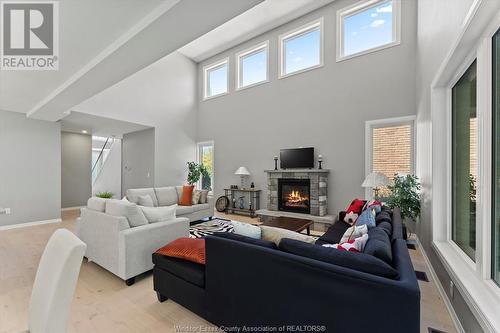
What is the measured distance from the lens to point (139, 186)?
732 centimetres

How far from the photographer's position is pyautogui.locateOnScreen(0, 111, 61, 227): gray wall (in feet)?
16.0

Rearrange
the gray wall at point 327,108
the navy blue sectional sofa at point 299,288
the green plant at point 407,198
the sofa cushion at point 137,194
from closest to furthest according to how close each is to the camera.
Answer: the navy blue sectional sofa at point 299,288 < the green plant at point 407,198 < the gray wall at point 327,108 < the sofa cushion at point 137,194

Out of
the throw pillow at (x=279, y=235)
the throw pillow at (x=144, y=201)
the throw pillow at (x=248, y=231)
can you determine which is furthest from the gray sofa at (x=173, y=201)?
the throw pillow at (x=279, y=235)

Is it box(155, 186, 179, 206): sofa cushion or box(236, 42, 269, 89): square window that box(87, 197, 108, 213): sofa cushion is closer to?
box(155, 186, 179, 206): sofa cushion

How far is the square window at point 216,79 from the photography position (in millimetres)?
7355

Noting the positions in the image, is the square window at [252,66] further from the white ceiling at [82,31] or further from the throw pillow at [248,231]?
the throw pillow at [248,231]

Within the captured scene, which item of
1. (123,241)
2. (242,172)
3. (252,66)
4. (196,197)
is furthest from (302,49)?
(123,241)

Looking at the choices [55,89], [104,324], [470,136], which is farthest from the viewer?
[55,89]

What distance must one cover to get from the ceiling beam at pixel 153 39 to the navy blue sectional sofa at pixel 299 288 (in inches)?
73.8

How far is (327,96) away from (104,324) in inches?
214

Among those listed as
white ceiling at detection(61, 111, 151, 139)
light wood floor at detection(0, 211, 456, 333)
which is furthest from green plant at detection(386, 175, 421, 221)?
white ceiling at detection(61, 111, 151, 139)

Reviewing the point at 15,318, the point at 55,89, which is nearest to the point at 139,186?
the point at 55,89

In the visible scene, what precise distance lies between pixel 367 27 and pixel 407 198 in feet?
12.3

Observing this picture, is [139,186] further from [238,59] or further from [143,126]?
[238,59]
